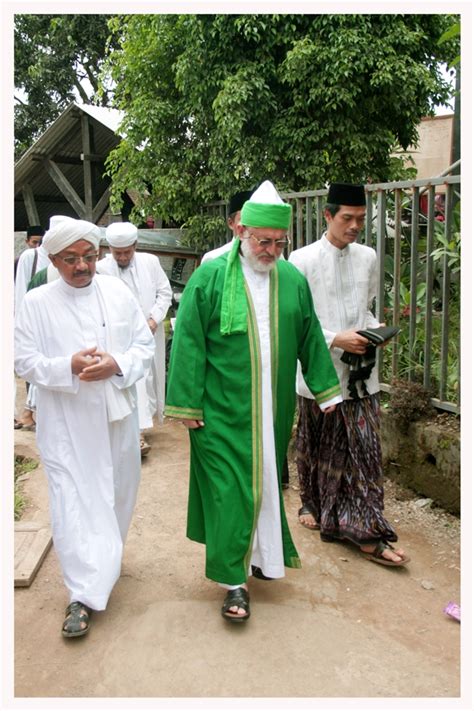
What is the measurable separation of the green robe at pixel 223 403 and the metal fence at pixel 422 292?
1558mm

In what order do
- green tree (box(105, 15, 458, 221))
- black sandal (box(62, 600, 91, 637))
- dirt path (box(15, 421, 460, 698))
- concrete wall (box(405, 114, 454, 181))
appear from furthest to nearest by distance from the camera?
concrete wall (box(405, 114, 454, 181))
green tree (box(105, 15, 458, 221))
black sandal (box(62, 600, 91, 637))
dirt path (box(15, 421, 460, 698))

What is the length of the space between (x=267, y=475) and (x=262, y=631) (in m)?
0.73

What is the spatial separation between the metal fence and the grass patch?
9.10ft

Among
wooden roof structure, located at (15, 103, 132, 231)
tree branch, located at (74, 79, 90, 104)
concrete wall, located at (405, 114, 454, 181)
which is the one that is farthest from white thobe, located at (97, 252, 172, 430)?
tree branch, located at (74, 79, 90, 104)

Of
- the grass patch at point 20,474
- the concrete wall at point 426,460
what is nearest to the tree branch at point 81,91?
the grass patch at point 20,474

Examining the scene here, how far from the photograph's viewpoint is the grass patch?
15.8 ft

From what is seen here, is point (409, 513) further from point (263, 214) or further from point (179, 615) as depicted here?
point (263, 214)

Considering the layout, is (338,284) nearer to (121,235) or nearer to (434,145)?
(121,235)

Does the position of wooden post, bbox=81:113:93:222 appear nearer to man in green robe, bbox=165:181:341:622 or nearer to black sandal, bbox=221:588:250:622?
man in green robe, bbox=165:181:341:622

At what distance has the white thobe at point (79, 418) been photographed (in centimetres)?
329

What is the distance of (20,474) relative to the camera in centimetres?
557
